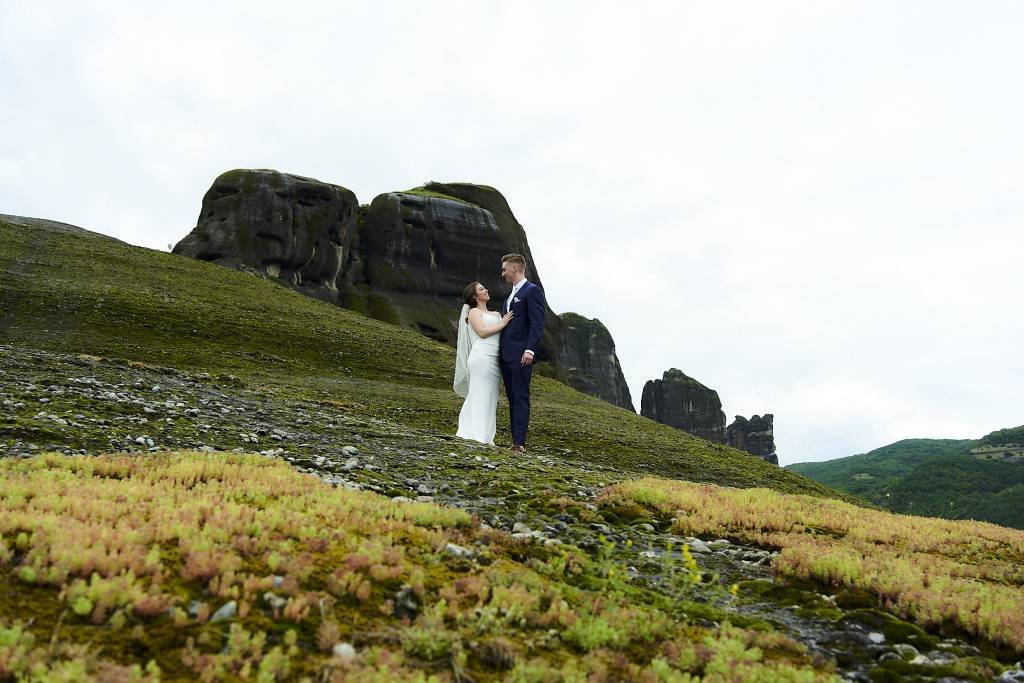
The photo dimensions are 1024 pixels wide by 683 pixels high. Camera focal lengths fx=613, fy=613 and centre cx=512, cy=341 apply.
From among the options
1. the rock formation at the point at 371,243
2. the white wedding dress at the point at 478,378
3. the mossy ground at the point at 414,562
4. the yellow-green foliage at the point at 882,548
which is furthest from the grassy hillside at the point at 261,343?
the rock formation at the point at 371,243

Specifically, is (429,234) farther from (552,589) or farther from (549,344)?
(552,589)

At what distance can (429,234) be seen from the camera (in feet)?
399

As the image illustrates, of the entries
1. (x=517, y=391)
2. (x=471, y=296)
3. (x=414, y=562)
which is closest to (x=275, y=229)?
(x=471, y=296)

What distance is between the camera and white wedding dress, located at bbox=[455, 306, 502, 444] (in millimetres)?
19672

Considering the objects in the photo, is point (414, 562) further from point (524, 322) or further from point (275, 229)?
point (275, 229)

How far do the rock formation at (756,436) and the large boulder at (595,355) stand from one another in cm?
3525

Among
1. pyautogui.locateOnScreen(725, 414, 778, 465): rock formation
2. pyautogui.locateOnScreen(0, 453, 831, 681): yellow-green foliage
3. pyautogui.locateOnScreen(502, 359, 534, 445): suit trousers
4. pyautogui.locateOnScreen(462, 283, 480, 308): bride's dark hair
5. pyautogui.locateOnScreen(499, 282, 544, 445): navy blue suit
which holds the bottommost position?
pyautogui.locateOnScreen(0, 453, 831, 681): yellow-green foliage

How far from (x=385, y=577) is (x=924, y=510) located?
173507 mm

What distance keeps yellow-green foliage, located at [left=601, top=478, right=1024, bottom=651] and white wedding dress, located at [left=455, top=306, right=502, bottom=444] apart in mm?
6528

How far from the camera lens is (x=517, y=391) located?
1909 centimetres

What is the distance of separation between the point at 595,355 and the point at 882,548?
182 meters

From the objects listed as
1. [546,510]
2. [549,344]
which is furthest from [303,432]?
[549,344]

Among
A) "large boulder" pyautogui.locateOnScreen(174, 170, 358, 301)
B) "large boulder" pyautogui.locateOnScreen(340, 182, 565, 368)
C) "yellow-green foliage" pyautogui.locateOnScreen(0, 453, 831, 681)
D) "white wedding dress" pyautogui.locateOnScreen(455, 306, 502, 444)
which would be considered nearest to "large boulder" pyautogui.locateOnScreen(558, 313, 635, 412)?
"large boulder" pyautogui.locateOnScreen(340, 182, 565, 368)

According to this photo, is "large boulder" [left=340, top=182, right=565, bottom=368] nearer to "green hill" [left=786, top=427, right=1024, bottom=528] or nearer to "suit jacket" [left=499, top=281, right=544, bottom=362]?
"suit jacket" [left=499, top=281, right=544, bottom=362]
